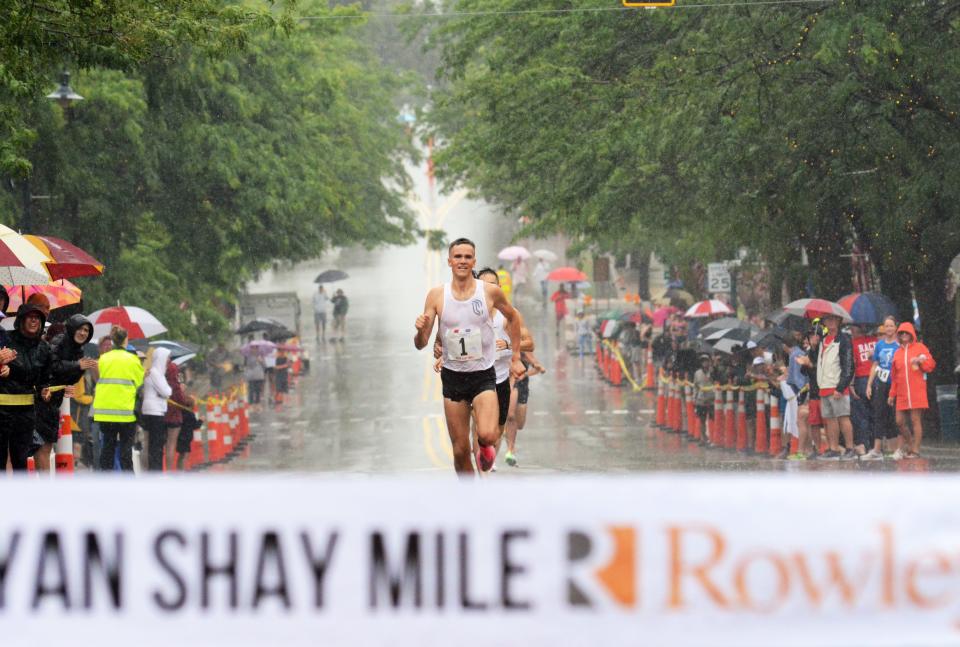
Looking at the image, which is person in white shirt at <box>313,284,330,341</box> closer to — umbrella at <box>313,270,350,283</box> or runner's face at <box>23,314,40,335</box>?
umbrella at <box>313,270,350,283</box>

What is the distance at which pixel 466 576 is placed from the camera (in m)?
5.90

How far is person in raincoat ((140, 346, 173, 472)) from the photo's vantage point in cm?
1983

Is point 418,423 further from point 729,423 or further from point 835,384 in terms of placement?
point 835,384

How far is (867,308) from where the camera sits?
24953 millimetres

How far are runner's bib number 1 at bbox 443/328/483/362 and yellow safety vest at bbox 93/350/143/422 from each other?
6.43 meters

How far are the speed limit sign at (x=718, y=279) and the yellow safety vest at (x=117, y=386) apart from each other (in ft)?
68.0

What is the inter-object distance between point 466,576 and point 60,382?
29.3ft

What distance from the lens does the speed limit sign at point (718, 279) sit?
3728cm

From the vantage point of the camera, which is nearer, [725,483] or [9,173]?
[725,483]

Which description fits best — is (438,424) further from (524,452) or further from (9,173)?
(9,173)

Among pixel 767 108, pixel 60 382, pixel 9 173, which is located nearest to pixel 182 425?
pixel 9 173

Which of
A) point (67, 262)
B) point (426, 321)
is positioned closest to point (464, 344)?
point (426, 321)

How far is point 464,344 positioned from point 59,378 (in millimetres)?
3578

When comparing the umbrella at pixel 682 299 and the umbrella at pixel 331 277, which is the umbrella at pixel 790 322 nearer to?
the umbrella at pixel 682 299
